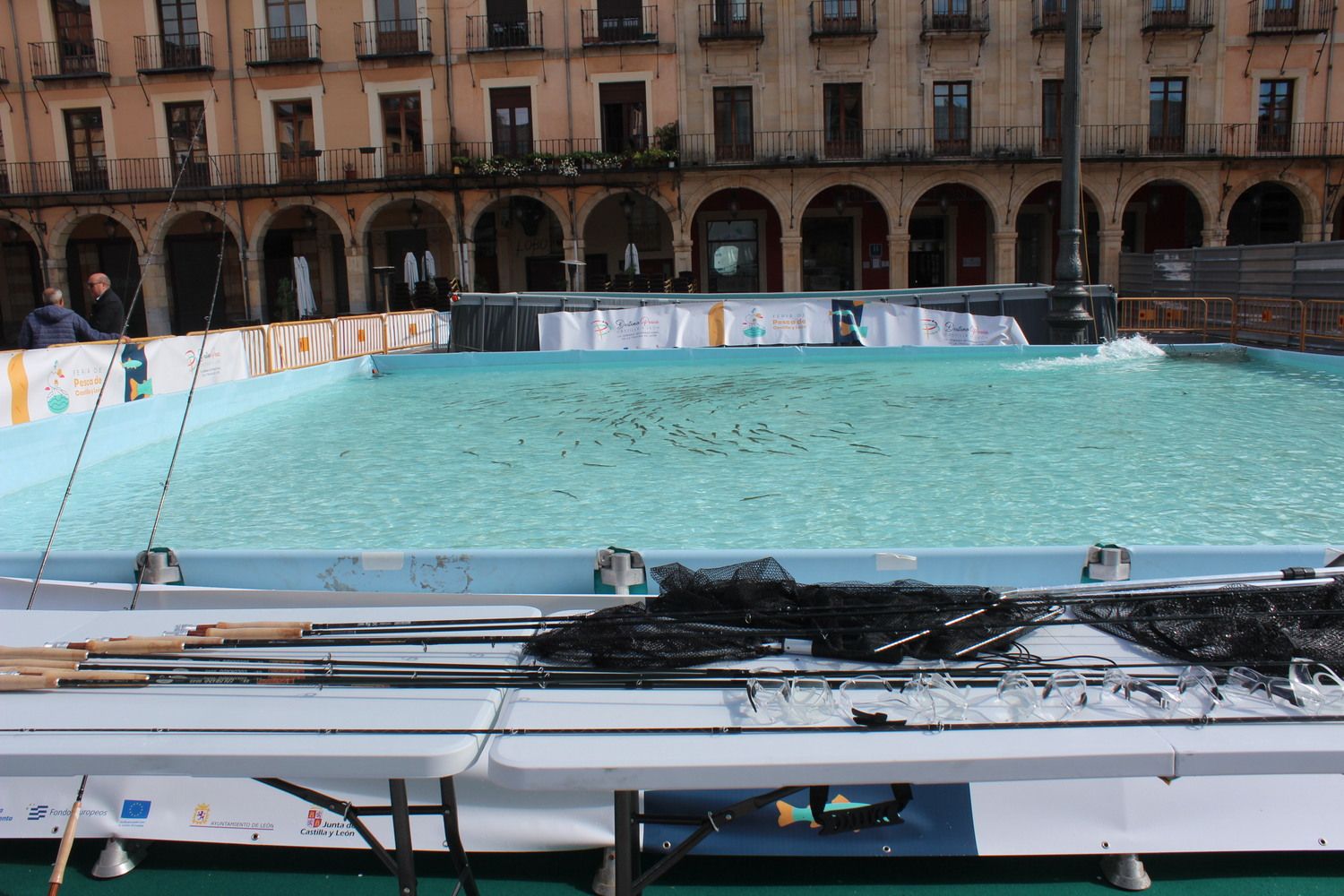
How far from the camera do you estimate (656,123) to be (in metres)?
28.6

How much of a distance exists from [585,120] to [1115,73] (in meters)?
14.4

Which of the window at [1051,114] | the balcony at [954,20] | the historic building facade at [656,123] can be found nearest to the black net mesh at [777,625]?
the historic building facade at [656,123]

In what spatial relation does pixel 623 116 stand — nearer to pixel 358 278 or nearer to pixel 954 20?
pixel 358 278

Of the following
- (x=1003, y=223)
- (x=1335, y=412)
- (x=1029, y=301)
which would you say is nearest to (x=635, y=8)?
(x=1003, y=223)

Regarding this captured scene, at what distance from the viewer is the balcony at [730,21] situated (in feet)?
91.6

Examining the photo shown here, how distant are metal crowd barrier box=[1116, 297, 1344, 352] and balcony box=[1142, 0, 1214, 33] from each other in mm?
10558

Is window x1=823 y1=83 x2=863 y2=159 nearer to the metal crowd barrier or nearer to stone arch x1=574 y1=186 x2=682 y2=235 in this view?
stone arch x1=574 y1=186 x2=682 y2=235

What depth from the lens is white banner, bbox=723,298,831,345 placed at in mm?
16828

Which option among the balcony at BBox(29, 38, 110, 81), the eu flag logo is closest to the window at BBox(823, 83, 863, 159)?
the balcony at BBox(29, 38, 110, 81)

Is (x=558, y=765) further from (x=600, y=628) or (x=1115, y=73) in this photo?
(x=1115, y=73)

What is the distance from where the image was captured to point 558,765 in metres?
2.00

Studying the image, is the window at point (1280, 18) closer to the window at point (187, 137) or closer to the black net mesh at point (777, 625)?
the window at point (187, 137)

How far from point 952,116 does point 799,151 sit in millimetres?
4341

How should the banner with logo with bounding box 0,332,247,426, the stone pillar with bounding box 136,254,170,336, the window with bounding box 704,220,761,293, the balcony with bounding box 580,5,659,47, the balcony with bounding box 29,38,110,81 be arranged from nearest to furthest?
the banner with logo with bounding box 0,332,247,426
the balcony with bounding box 580,5,659,47
the balcony with bounding box 29,38,110,81
the stone pillar with bounding box 136,254,170,336
the window with bounding box 704,220,761,293
